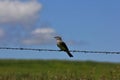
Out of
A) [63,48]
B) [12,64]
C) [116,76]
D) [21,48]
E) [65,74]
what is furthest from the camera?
[12,64]

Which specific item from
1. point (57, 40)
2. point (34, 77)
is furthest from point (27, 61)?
point (57, 40)

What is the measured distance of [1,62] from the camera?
36469 mm

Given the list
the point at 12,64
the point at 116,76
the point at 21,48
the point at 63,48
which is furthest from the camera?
the point at 12,64

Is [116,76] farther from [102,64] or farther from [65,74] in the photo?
[102,64]

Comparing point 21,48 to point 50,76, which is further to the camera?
point 50,76

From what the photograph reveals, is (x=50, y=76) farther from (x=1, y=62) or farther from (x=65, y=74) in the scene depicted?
(x=1, y=62)

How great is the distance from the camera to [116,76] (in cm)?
1540

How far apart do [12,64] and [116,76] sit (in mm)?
20739

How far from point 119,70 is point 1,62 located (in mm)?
21506

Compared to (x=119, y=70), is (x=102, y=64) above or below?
above

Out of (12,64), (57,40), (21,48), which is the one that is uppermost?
(12,64)

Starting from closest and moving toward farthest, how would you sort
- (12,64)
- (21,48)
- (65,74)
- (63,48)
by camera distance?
(21,48), (63,48), (65,74), (12,64)

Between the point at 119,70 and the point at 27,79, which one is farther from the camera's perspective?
the point at 27,79

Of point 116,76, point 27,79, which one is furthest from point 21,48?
point 27,79
